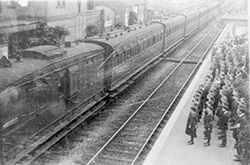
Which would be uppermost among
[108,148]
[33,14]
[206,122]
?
[33,14]

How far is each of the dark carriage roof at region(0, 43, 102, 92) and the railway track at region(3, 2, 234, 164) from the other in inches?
67.9

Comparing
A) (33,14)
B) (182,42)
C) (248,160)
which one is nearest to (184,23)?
(182,42)

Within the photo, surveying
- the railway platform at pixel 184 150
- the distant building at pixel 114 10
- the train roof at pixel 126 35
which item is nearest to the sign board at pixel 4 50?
the train roof at pixel 126 35

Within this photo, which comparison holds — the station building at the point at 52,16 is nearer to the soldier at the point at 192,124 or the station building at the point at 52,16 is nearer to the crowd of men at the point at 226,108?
the crowd of men at the point at 226,108

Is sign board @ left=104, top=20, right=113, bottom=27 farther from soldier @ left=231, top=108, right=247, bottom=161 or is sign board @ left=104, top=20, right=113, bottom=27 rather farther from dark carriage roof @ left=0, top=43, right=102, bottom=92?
soldier @ left=231, top=108, right=247, bottom=161

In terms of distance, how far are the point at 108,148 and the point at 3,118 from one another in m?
3.61

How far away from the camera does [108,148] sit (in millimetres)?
10734

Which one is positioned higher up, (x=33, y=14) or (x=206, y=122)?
(x=33, y=14)

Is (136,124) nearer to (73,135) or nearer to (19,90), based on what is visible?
(73,135)

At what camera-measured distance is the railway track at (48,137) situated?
9195 mm

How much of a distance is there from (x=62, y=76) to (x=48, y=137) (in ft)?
5.74

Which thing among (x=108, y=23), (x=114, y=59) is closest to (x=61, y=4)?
(x=108, y=23)

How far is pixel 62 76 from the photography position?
34.2 feet

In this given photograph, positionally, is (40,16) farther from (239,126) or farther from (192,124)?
(239,126)
